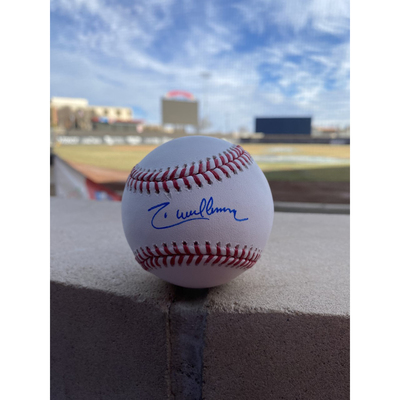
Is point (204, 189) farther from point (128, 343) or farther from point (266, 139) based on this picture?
point (266, 139)

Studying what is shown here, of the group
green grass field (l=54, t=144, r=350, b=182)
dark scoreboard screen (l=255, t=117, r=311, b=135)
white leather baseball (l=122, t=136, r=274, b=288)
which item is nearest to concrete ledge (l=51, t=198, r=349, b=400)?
white leather baseball (l=122, t=136, r=274, b=288)

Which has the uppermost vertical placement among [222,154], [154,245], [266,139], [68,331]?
[266,139]

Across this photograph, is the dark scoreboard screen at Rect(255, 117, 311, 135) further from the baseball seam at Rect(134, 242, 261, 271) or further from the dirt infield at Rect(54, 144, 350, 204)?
the baseball seam at Rect(134, 242, 261, 271)

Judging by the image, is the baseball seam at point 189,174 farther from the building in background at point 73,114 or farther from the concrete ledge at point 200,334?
the building in background at point 73,114

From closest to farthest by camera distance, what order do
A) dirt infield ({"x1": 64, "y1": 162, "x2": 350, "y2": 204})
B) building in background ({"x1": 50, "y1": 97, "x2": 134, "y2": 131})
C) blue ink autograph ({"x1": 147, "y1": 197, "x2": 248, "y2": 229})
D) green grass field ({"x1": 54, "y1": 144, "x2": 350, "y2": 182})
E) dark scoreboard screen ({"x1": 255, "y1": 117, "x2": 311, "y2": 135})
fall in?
blue ink autograph ({"x1": 147, "y1": 197, "x2": 248, "y2": 229}) < dirt infield ({"x1": 64, "y1": 162, "x2": 350, "y2": 204}) < green grass field ({"x1": 54, "y1": 144, "x2": 350, "y2": 182}) < dark scoreboard screen ({"x1": 255, "y1": 117, "x2": 311, "y2": 135}) < building in background ({"x1": 50, "y1": 97, "x2": 134, "y2": 131})

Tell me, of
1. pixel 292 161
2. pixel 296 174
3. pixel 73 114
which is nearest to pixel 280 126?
pixel 292 161

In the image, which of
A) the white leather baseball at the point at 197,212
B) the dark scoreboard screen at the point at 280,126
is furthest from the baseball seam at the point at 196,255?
the dark scoreboard screen at the point at 280,126

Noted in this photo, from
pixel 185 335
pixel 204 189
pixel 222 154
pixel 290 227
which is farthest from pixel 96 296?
pixel 290 227

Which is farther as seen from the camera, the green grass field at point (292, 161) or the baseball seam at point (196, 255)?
the green grass field at point (292, 161)
